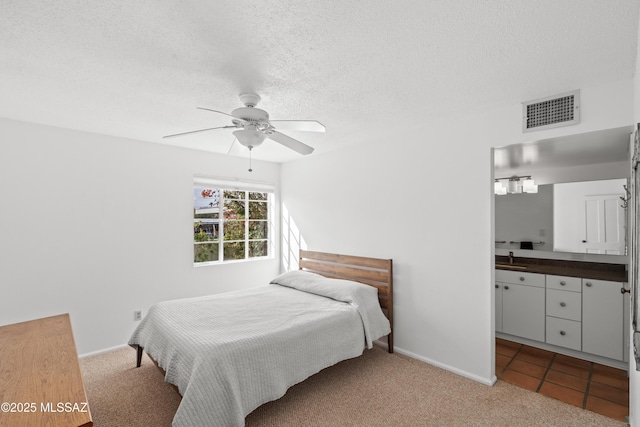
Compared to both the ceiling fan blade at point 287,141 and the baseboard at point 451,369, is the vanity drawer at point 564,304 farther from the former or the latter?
the ceiling fan blade at point 287,141

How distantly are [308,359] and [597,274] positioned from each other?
320cm

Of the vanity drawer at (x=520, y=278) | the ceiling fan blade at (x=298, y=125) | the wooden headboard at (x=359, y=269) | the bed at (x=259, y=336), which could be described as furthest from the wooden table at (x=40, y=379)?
the vanity drawer at (x=520, y=278)

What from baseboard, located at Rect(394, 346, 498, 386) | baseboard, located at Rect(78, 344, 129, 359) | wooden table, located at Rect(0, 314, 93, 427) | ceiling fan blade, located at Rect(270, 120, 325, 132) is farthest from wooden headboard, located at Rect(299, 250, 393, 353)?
wooden table, located at Rect(0, 314, 93, 427)

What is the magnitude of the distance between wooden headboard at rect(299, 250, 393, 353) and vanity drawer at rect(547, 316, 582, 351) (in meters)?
1.74

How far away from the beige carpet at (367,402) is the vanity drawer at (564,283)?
132 centimetres

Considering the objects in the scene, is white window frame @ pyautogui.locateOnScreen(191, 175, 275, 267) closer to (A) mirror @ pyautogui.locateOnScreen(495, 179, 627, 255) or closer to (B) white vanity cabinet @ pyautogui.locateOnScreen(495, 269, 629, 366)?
(B) white vanity cabinet @ pyautogui.locateOnScreen(495, 269, 629, 366)

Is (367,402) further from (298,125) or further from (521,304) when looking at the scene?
(521,304)

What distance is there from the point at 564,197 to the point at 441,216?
1.94m

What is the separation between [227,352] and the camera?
81.6 inches

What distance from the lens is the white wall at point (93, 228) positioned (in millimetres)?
2967

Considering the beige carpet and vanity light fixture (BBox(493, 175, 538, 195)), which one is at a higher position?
vanity light fixture (BBox(493, 175, 538, 195))

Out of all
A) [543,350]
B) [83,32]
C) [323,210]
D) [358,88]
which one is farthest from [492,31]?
[543,350]

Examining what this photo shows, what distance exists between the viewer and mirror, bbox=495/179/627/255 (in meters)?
3.43

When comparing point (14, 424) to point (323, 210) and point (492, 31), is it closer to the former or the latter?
point (492, 31)
